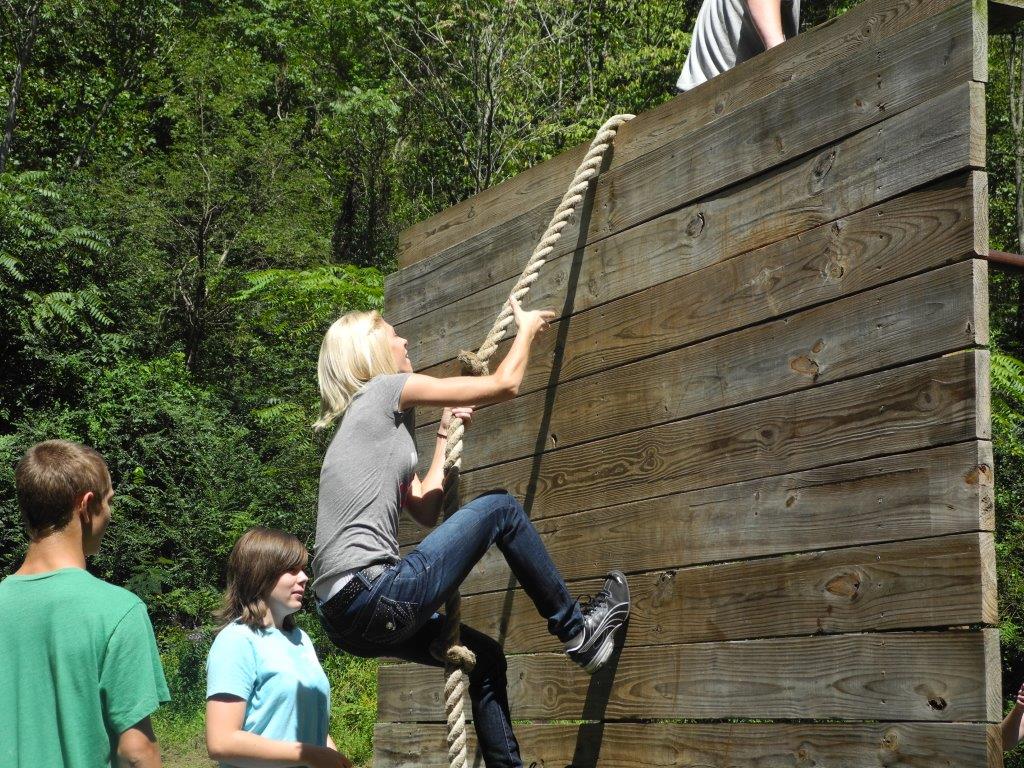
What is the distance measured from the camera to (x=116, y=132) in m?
20.8

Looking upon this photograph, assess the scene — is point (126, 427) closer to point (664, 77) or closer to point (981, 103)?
point (664, 77)

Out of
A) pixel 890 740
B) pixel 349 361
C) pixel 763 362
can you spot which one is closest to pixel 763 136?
pixel 763 362

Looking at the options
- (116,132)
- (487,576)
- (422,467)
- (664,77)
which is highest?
(116,132)

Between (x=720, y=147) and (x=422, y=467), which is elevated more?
(x=720, y=147)

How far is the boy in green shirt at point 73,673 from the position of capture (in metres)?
2.52

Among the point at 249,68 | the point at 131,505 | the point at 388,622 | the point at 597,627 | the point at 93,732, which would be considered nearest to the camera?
the point at 93,732

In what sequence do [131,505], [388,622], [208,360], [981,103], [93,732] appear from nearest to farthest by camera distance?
[93,732] < [981,103] < [388,622] < [131,505] < [208,360]

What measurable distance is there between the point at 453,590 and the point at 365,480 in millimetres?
399

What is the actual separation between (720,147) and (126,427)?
12.5 m

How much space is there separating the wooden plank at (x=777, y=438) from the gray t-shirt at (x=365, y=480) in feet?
2.42

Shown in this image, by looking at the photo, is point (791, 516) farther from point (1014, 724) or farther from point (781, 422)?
point (1014, 724)

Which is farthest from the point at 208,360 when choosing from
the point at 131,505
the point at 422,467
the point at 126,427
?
the point at 422,467

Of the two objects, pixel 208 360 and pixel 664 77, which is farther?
pixel 208 360

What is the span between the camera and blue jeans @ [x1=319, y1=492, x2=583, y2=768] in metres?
3.10
